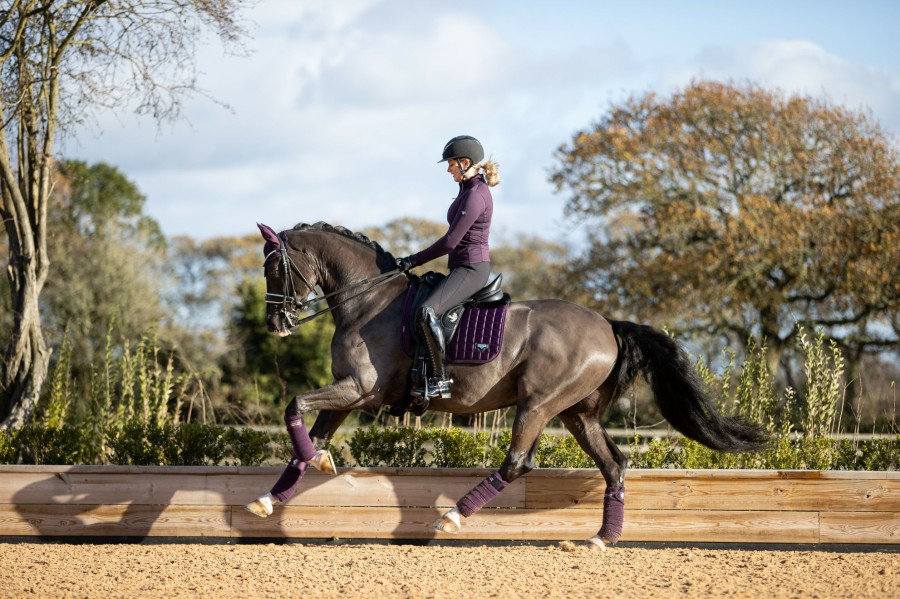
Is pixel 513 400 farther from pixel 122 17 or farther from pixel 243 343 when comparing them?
pixel 243 343

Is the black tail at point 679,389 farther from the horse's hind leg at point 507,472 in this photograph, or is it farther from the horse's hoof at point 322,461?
the horse's hoof at point 322,461

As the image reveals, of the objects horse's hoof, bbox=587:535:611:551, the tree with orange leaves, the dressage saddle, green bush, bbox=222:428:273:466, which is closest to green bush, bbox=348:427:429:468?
green bush, bbox=222:428:273:466

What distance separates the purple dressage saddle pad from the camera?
20.3 ft

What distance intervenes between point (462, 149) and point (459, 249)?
67 cm

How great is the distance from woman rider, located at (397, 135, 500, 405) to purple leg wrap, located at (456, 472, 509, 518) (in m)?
0.65

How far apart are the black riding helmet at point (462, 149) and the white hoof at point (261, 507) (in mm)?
2531

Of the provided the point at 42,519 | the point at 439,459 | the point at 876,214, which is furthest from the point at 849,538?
the point at 876,214

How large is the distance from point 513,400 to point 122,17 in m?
5.44

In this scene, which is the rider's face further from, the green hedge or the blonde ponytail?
the green hedge

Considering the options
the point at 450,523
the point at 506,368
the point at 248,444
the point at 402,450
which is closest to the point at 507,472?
the point at 450,523

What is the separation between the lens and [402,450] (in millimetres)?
7246

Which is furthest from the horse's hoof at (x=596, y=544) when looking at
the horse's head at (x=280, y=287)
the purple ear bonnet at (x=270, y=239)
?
the purple ear bonnet at (x=270, y=239)

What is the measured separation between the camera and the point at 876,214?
17266 millimetres

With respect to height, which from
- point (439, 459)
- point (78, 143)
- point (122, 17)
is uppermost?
point (122, 17)
